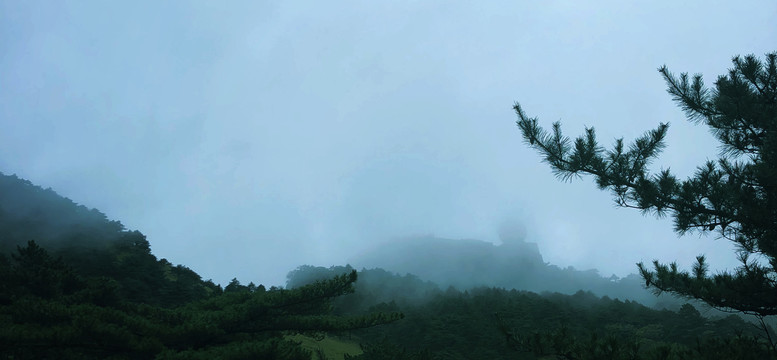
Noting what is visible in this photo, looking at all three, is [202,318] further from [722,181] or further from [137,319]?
[722,181]

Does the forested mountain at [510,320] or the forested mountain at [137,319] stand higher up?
the forested mountain at [137,319]

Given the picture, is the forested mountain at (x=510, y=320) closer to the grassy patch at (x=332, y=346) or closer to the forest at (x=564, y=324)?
the grassy patch at (x=332, y=346)

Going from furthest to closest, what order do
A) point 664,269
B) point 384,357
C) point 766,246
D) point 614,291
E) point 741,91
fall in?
point 614,291 < point 384,357 < point 664,269 < point 741,91 < point 766,246

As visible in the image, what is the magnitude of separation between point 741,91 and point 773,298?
103 inches

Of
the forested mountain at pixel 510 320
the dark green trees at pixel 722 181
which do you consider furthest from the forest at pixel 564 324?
the forested mountain at pixel 510 320

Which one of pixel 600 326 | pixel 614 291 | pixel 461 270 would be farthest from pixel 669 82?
pixel 461 270

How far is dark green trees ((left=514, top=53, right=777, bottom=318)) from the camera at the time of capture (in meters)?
5.26

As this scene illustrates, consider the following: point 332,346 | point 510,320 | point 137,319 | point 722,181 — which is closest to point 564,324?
point 722,181

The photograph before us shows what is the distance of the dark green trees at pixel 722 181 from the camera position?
5262 millimetres

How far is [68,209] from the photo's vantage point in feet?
64.6

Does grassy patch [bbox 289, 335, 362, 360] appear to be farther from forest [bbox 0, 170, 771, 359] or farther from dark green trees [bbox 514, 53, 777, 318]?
dark green trees [bbox 514, 53, 777, 318]

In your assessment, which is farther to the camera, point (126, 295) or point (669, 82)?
point (126, 295)

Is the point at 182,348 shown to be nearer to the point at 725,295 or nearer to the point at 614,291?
the point at 725,295

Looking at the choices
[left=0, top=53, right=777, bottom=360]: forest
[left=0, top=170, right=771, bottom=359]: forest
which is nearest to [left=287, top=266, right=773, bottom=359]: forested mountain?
[left=0, top=170, right=771, bottom=359]: forest
